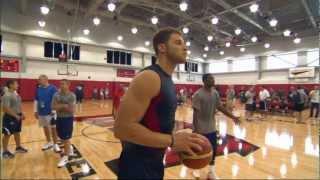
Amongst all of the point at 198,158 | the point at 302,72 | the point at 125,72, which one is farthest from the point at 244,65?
the point at 198,158

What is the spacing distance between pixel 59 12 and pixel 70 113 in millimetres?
17108

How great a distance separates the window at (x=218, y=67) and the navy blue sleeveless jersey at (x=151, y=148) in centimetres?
2724

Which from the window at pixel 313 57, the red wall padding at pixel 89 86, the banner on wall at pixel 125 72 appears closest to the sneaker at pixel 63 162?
the red wall padding at pixel 89 86

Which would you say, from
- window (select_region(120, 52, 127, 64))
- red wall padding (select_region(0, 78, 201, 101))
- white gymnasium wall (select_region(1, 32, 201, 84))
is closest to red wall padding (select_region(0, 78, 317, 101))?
red wall padding (select_region(0, 78, 201, 101))

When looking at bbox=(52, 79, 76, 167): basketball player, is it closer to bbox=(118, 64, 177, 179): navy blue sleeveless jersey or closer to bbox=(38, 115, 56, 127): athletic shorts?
bbox=(38, 115, 56, 127): athletic shorts

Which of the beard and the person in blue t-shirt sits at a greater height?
the beard

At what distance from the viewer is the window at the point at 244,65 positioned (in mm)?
24562

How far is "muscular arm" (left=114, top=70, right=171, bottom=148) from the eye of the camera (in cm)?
125

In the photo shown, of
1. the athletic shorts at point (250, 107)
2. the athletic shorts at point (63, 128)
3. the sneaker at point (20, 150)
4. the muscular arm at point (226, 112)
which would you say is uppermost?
the muscular arm at point (226, 112)

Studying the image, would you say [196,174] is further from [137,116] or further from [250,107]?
[250,107]

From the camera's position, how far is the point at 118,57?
73.7 feet

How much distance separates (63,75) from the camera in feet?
62.8

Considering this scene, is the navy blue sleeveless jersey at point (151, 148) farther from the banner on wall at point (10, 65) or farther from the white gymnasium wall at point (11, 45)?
the white gymnasium wall at point (11, 45)

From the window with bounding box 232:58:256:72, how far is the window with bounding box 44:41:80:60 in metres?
17.5
